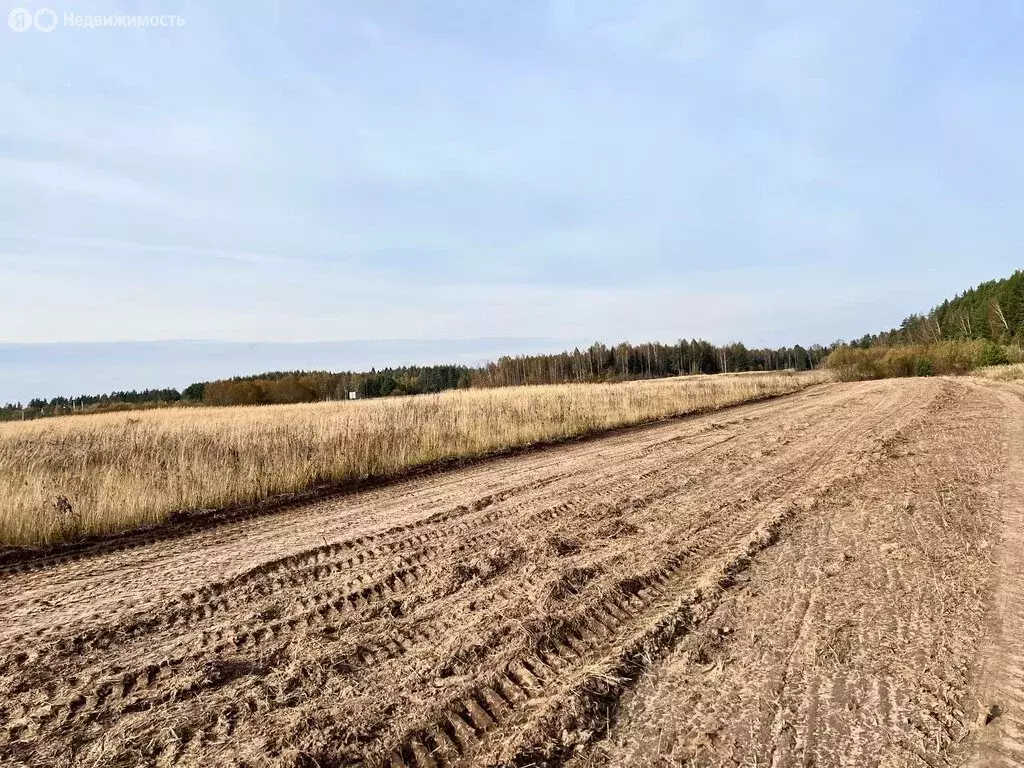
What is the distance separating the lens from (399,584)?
421cm

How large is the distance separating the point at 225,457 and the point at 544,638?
7749 millimetres

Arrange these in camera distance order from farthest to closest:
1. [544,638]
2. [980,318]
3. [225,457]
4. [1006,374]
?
[980,318] → [1006,374] → [225,457] → [544,638]

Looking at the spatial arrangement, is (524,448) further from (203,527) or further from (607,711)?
(607,711)

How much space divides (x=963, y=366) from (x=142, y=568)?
158 feet

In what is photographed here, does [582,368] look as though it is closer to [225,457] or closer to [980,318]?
[980,318]

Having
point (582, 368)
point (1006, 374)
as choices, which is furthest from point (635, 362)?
point (1006, 374)

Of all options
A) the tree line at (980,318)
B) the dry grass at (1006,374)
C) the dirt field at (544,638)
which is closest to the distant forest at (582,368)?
the tree line at (980,318)

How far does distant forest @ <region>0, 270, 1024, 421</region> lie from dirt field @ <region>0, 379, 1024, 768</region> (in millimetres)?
40949

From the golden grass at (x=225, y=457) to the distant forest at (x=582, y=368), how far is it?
31232 millimetres

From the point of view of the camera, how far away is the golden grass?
6594 millimetres

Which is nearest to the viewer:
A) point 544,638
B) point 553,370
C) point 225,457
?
point 544,638

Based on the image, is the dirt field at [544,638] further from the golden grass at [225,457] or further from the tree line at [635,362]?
the tree line at [635,362]

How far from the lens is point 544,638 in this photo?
3318 mm

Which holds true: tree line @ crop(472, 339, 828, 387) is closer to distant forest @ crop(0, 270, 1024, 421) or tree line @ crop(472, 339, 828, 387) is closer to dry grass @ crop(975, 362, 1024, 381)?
distant forest @ crop(0, 270, 1024, 421)
